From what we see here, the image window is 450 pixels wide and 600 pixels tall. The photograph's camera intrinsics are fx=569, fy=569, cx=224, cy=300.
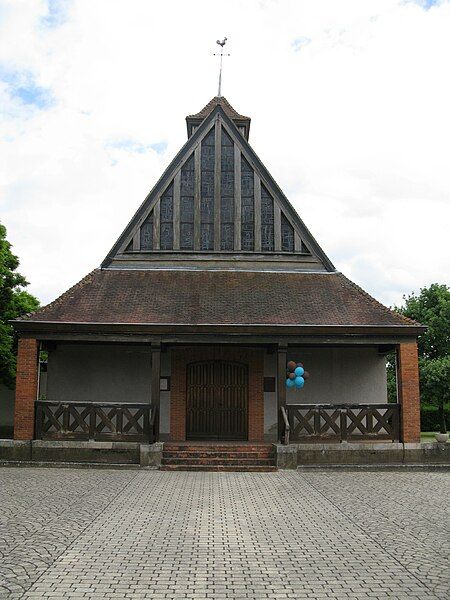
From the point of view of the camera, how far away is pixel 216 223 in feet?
55.5

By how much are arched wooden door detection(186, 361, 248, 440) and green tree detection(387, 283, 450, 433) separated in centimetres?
906

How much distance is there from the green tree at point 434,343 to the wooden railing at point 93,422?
1226cm

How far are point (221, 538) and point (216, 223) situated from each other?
1125cm

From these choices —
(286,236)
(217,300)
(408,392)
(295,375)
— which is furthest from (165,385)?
(408,392)

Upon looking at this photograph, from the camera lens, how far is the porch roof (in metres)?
13.8

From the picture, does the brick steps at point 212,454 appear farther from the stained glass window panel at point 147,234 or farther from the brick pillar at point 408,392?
the stained glass window panel at point 147,234

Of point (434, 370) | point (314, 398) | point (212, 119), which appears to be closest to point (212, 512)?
point (314, 398)

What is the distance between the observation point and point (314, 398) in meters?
15.9

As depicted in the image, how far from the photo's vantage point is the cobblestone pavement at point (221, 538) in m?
5.24

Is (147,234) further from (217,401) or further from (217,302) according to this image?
(217,401)

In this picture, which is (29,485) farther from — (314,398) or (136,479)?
(314,398)

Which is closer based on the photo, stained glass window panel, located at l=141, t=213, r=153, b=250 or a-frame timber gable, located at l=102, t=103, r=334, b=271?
a-frame timber gable, located at l=102, t=103, r=334, b=271

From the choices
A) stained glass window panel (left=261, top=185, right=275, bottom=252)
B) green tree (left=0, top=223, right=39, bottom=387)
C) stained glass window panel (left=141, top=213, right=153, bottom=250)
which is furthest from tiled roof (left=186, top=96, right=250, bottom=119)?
green tree (left=0, top=223, right=39, bottom=387)

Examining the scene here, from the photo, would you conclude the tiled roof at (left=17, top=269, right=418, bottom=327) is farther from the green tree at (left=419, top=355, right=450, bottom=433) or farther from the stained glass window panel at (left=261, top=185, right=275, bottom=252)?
the green tree at (left=419, top=355, right=450, bottom=433)
